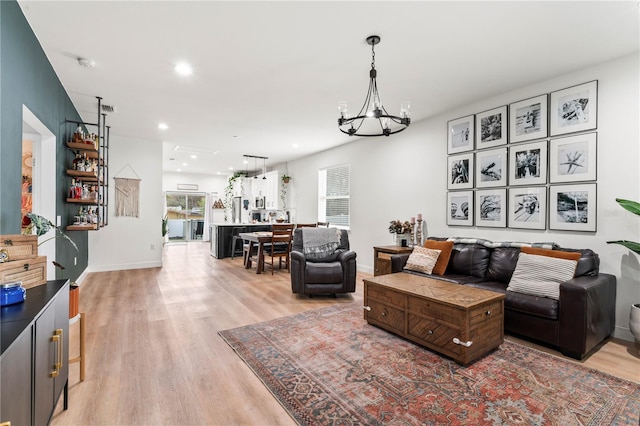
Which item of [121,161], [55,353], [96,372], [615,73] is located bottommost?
[96,372]

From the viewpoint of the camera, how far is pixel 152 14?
7.88 feet

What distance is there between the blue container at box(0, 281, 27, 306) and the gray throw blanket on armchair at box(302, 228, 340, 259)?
134 inches

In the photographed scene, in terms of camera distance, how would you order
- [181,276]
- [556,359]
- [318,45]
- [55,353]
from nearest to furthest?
[55,353], [556,359], [318,45], [181,276]

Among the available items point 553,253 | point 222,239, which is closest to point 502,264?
point 553,253

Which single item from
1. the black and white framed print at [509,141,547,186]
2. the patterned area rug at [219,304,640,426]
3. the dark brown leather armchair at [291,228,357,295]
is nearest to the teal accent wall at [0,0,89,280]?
the patterned area rug at [219,304,640,426]

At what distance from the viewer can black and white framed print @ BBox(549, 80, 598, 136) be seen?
3229 mm

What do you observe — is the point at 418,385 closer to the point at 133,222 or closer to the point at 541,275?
the point at 541,275

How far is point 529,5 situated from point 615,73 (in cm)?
164

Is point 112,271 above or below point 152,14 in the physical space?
below

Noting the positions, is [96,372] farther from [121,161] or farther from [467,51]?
[121,161]

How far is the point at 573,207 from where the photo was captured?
3350 millimetres

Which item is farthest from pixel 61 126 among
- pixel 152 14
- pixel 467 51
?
pixel 467 51

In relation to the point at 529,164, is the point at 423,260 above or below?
below

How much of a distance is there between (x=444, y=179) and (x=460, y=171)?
293 millimetres
